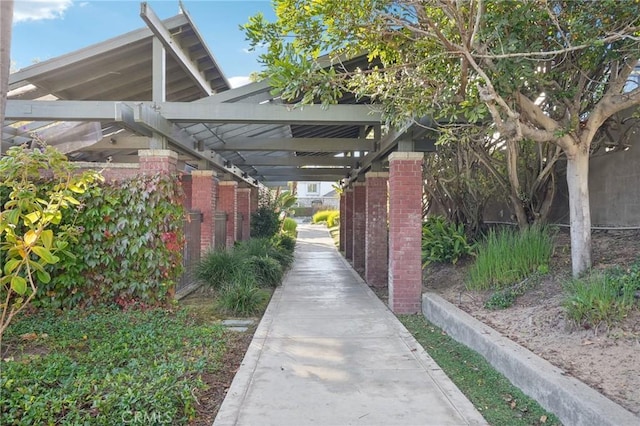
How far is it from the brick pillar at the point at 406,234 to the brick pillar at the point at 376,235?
3.20m

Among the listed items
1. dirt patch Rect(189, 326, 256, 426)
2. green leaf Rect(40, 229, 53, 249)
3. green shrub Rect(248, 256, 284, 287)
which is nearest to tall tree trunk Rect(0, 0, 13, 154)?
green leaf Rect(40, 229, 53, 249)

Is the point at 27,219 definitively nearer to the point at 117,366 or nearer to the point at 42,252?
the point at 42,252

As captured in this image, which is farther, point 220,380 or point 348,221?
point 348,221

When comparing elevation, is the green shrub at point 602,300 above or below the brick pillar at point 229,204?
below

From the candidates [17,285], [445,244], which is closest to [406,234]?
[445,244]

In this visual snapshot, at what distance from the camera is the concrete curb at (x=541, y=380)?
3.17 m

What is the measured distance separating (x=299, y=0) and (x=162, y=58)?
2.54 meters

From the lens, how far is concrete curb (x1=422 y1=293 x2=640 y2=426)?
3.17 meters

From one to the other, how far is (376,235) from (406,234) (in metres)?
3.33

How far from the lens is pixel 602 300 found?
15.2ft

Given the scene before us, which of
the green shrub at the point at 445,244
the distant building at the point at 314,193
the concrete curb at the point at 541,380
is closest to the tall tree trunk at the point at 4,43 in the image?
the concrete curb at the point at 541,380

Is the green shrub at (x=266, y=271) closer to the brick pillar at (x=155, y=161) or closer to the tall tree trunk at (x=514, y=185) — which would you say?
the brick pillar at (x=155, y=161)

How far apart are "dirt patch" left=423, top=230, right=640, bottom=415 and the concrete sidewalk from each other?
1.02 metres

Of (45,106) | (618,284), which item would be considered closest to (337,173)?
(45,106)
